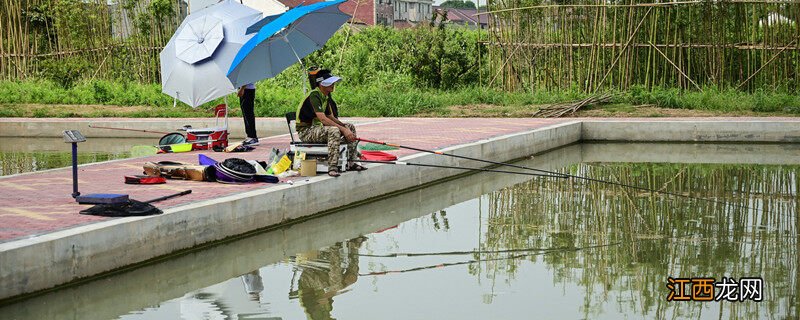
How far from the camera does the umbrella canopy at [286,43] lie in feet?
43.4

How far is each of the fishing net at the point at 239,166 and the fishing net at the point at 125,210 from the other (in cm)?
221

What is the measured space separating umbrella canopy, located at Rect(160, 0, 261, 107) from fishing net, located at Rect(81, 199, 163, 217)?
5019 millimetres

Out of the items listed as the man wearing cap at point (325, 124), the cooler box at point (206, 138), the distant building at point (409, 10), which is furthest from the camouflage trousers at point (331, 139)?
the distant building at point (409, 10)

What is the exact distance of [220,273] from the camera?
29.7ft

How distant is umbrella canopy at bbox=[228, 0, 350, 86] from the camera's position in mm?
13234

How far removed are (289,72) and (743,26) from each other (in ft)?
Result: 36.2

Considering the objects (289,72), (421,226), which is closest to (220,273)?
(421,226)

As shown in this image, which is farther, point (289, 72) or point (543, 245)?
point (289, 72)

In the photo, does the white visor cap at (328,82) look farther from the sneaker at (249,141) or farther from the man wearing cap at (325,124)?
the sneaker at (249,141)

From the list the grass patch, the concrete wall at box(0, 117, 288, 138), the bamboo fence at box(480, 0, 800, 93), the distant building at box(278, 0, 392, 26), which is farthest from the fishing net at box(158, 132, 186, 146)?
the distant building at box(278, 0, 392, 26)

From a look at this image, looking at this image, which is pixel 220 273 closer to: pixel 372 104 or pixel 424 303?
pixel 424 303

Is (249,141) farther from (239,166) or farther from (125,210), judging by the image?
(125,210)

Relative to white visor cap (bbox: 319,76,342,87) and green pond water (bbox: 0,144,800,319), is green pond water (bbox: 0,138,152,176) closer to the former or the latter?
white visor cap (bbox: 319,76,342,87)

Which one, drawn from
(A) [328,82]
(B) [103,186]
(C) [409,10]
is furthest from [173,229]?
(C) [409,10]
